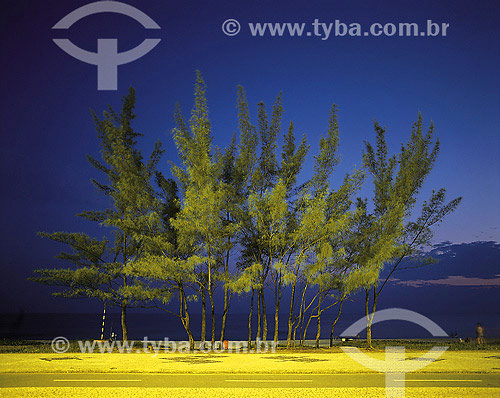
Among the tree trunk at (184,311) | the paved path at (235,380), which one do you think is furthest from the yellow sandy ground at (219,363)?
the tree trunk at (184,311)

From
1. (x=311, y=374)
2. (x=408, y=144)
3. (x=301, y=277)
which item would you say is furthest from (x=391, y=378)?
(x=408, y=144)

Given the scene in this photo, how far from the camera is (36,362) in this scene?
15258 millimetres

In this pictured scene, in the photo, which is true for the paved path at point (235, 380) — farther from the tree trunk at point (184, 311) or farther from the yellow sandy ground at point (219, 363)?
the tree trunk at point (184, 311)

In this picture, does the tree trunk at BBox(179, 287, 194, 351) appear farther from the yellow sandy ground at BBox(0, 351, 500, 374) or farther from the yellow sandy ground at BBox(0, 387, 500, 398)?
the yellow sandy ground at BBox(0, 387, 500, 398)

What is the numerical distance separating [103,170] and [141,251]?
13.6 ft

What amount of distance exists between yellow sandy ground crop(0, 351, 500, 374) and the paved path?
2.15 ft

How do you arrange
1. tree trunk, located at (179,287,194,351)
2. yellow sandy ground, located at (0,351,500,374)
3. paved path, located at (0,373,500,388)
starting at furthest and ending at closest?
tree trunk, located at (179,287,194,351), yellow sandy ground, located at (0,351,500,374), paved path, located at (0,373,500,388)

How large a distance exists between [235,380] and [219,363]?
336cm

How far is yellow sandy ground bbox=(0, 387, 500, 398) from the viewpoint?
32.1 ft

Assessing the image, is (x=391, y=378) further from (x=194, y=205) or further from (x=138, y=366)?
(x=194, y=205)

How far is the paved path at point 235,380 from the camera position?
11141 millimetres

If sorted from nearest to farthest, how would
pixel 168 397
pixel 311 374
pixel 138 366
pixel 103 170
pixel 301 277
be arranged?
1. pixel 168 397
2. pixel 311 374
3. pixel 138 366
4. pixel 301 277
5. pixel 103 170

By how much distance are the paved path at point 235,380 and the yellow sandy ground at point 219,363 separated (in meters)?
0.65

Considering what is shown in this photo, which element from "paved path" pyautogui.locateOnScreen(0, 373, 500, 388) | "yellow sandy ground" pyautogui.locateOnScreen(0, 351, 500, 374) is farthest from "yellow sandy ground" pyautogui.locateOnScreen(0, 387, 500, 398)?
"yellow sandy ground" pyautogui.locateOnScreen(0, 351, 500, 374)
